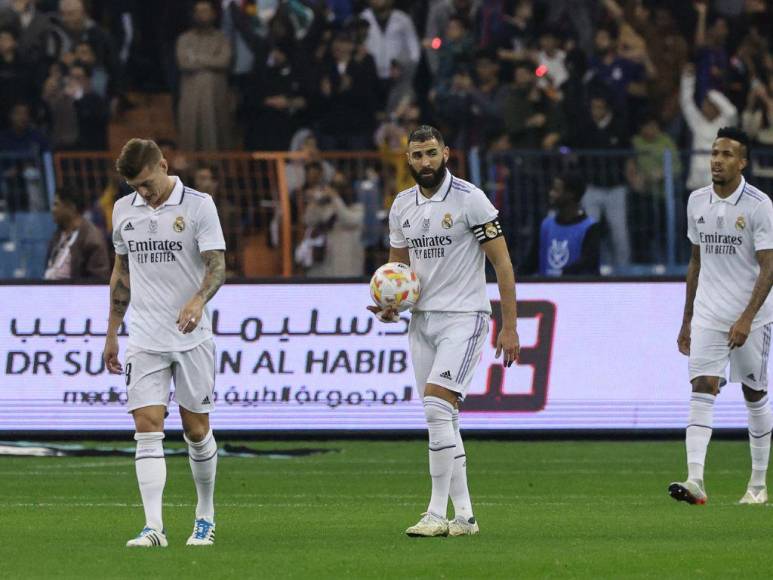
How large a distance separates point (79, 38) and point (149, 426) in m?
13.7

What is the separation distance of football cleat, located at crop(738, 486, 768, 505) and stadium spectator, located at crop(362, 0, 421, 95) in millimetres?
11368

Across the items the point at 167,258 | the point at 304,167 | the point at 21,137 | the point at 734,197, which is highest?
the point at 21,137

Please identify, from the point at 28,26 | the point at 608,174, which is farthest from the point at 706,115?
the point at 28,26

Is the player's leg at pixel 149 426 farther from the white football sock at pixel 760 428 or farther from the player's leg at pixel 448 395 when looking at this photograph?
the white football sock at pixel 760 428

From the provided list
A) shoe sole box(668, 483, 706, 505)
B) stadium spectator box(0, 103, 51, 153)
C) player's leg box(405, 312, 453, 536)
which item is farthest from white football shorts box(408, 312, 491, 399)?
stadium spectator box(0, 103, 51, 153)

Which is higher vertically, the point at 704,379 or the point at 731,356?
the point at 731,356

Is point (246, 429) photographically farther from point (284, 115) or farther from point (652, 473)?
point (284, 115)

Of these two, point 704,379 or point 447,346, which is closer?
point 447,346

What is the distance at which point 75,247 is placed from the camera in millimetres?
17266

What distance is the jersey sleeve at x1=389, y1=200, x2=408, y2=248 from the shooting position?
10484 mm

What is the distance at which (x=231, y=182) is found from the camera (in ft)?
69.1

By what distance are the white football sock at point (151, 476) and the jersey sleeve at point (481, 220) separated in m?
2.14

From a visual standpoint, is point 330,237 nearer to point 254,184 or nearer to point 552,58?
point 254,184

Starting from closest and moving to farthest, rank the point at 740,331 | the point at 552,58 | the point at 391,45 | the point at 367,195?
the point at 740,331 < the point at 367,195 < the point at 391,45 < the point at 552,58
